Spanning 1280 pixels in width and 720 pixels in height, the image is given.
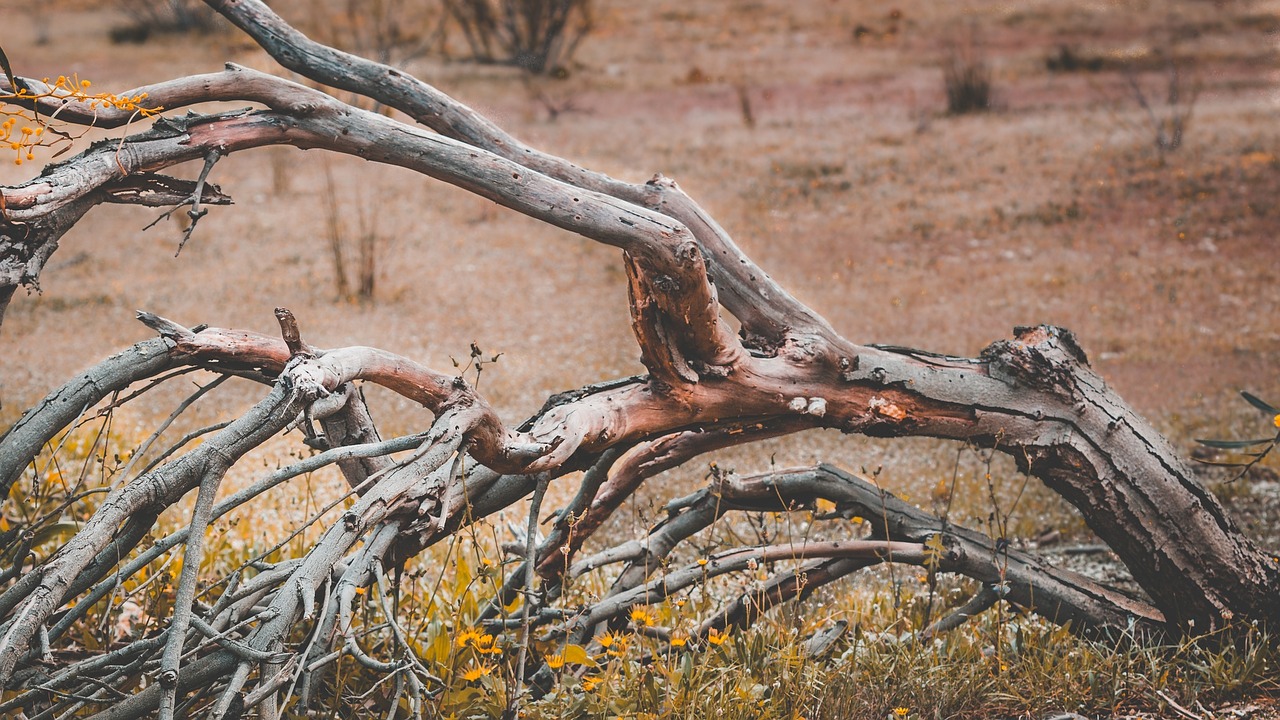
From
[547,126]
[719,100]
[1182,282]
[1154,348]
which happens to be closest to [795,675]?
[1154,348]

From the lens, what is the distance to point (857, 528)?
4855mm

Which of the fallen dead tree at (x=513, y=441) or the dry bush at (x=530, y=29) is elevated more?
the dry bush at (x=530, y=29)

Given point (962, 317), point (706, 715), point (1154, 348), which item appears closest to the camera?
point (706, 715)

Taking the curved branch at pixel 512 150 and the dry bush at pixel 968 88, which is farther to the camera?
the dry bush at pixel 968 88

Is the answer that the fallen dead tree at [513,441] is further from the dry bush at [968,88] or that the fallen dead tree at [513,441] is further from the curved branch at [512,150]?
the dry bush at [968,88]

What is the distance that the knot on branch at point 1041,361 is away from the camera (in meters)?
3.34

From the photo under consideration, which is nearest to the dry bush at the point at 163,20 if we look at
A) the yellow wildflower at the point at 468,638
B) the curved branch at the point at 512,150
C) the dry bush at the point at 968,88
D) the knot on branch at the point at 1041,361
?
the dry bush at the point at 968,88

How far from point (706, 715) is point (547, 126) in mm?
8867

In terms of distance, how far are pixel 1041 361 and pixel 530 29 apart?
10.8 metres

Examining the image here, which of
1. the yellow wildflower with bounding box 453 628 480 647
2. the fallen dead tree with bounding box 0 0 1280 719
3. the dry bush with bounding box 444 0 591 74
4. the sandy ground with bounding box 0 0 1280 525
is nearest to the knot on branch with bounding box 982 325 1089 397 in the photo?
the fallen dead tree with bounding box 0 0 1280 719

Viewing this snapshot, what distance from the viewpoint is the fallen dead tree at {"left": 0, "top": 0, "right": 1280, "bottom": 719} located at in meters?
2.18

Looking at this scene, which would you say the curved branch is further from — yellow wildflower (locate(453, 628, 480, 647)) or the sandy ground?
the sandy ground

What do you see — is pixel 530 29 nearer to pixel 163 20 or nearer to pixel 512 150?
pixel 163 20

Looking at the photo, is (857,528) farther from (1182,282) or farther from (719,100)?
(719,100)
